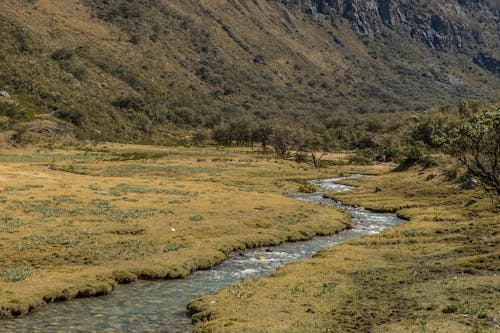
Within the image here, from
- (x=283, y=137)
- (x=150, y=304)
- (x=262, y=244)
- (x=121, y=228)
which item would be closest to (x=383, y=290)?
(x=150, y=304)

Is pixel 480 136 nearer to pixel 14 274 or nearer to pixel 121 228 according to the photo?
pixel 121 228

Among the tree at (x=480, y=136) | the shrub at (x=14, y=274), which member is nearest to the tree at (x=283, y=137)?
the tree at (x=480, y=136)

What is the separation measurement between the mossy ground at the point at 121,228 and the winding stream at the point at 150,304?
3.74ft

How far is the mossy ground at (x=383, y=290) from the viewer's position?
959 inches

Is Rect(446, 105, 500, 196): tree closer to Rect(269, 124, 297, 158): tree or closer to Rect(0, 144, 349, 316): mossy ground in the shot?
Rect(0, 144, 349, 316): mossy ground

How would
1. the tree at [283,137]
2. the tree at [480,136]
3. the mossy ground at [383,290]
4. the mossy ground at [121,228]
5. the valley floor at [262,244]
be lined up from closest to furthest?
1. the mossy ground at [383,290]
2. the valley floor at [262,244]
3. the mossy ground at [121,228]
4. the tree at [480,136]
5. the tree at [283,137]

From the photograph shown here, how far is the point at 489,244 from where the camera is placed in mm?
41312

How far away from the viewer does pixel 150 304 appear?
98.7ft

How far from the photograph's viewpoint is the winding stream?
85.5 feet

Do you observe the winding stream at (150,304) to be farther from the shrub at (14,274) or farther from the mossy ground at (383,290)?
the shrub at (14,274)

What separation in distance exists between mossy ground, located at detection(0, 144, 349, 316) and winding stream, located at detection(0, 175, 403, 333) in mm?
1139

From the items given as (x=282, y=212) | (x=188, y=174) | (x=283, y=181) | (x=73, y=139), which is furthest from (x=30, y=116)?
(x=282, y=212)

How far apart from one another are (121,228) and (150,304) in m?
19.5

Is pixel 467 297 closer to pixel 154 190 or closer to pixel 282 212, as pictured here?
pixel 282 212
